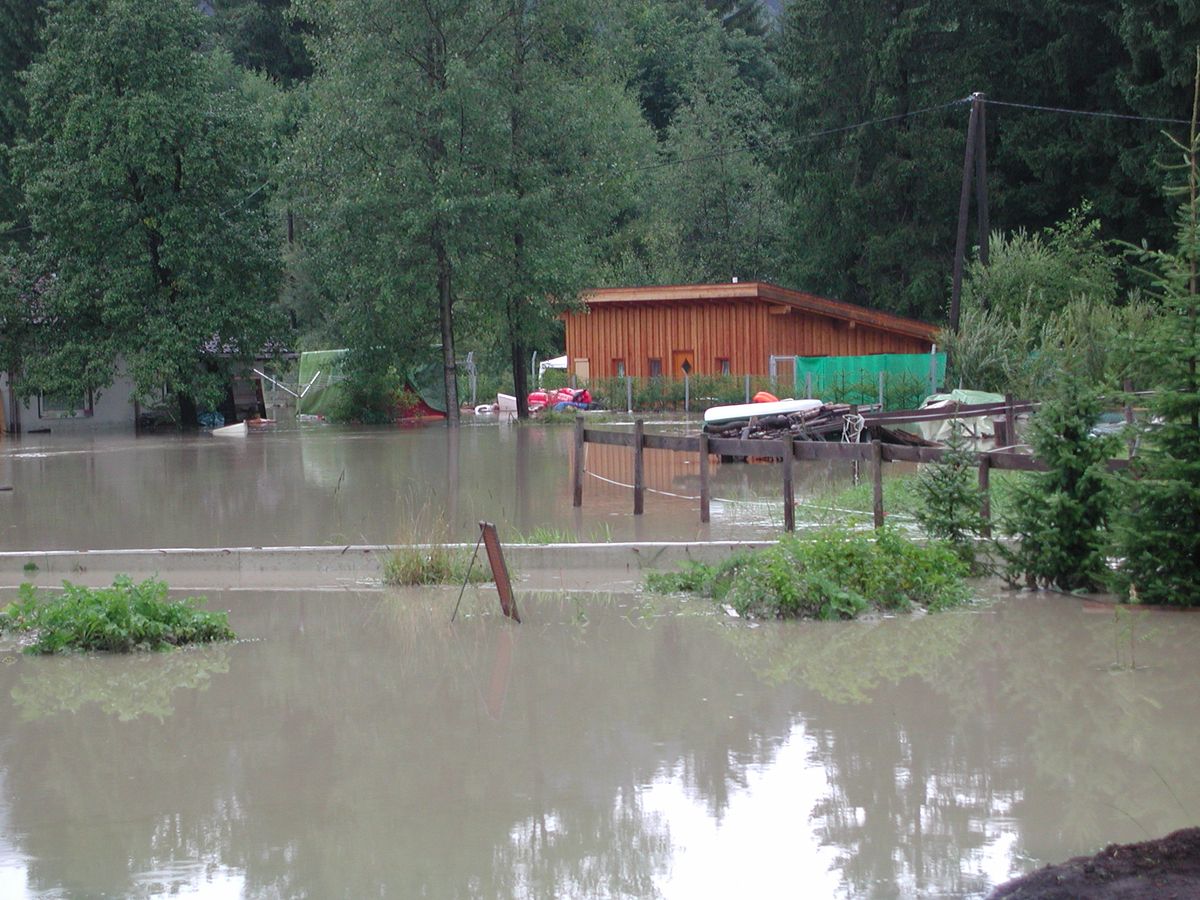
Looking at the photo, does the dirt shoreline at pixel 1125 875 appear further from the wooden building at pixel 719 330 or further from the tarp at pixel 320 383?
the tarp at pixel 320 383

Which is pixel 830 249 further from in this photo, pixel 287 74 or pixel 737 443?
pixel 737 443

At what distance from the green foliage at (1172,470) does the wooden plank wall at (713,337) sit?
3728cm

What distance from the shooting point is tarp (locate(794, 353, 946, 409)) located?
43.2 meters

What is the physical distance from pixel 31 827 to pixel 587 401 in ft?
144

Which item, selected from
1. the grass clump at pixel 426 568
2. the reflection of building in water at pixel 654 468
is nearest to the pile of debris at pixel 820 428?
the reflection of building in water at pixel 654 468

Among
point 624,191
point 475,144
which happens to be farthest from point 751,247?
point 475,144

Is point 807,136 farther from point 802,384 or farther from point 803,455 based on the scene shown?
point 803,455

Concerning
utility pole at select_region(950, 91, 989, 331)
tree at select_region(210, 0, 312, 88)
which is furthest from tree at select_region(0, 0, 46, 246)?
utility pole at select_region(950, 91, 989, 331)

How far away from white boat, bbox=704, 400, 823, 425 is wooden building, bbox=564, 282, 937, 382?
19.5 metres

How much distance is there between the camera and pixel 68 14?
41.0 meters

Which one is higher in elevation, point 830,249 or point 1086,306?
point 830,249

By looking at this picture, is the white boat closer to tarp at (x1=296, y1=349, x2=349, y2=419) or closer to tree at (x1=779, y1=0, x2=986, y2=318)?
tarp at (x1=296, y1=349, x2=349, y2=419)

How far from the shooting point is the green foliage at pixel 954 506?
12.3 meters

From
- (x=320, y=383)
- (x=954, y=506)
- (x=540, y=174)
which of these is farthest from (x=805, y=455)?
(x=320, y=383)
